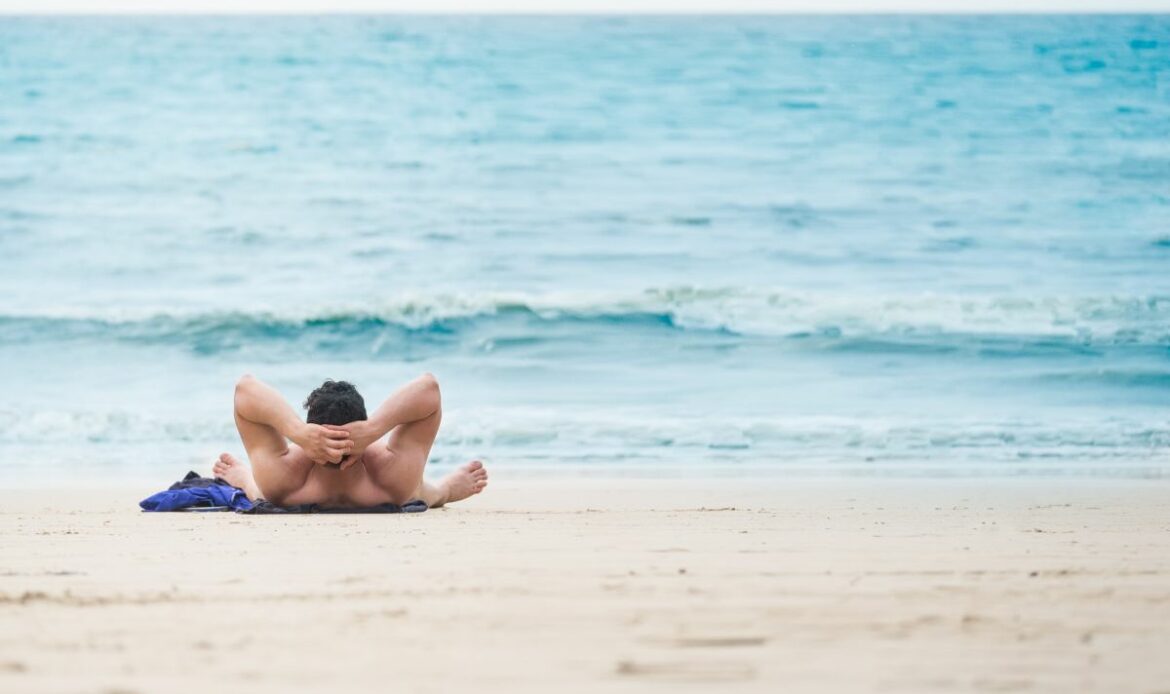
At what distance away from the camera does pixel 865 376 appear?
38.1ft

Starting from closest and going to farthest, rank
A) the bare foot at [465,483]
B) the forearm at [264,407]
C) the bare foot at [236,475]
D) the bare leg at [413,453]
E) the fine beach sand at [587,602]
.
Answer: the fine beach sand at [587,602] < the forearm at [264,407] < the bare leg at [413,453] < the bare foot at [236,475] < the bare foot at [465,483]

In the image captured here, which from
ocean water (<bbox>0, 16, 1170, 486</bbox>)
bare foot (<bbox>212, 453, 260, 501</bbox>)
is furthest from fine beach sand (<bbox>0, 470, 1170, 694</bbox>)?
ocean water (<bbox>0, 16, 1170, 486</bbox>)

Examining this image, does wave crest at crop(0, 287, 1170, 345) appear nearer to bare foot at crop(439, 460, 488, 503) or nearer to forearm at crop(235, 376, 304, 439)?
bare foot at crop(439, 460, 488, 503)

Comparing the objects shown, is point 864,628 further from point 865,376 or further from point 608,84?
point 608,84

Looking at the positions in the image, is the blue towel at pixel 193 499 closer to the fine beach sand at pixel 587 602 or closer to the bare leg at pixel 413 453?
the fine beach sand at pixel 587 602

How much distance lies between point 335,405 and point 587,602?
2.07 meters

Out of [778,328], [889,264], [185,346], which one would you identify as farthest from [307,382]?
[889,264]

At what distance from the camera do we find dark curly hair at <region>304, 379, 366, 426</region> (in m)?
5.24

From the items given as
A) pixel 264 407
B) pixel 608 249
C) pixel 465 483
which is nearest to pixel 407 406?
pixel 264 407

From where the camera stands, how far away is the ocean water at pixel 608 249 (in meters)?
9.52

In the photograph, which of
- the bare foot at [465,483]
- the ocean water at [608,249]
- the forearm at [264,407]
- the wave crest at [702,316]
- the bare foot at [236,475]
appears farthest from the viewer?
the wave crest at [702,316]

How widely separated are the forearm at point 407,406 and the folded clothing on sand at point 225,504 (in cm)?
47

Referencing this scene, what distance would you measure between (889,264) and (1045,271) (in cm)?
179

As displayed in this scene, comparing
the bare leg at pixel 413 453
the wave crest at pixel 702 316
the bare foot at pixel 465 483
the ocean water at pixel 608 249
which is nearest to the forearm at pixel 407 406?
the bare leg at pixel 413 453
